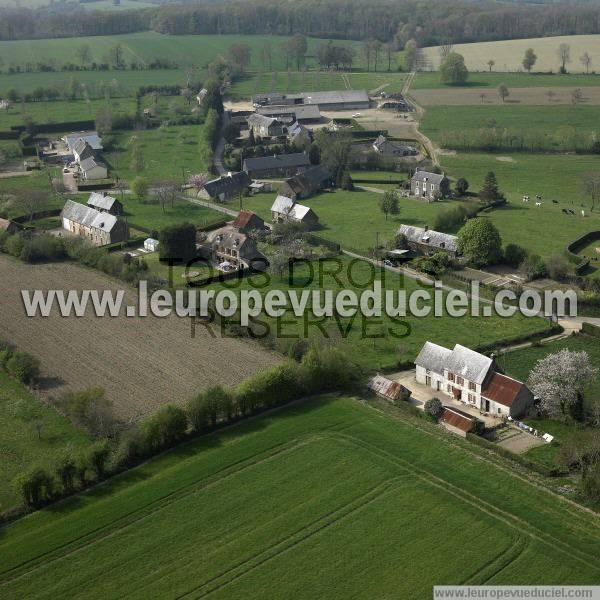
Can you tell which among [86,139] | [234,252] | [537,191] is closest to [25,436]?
[234,252]

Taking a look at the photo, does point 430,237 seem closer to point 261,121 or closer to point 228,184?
point 228,184

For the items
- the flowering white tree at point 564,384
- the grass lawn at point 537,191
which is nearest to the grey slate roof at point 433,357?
the flowering white tree at point 564,384

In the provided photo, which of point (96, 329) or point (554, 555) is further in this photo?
point (96, 329)

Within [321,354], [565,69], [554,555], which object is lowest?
[554,555]

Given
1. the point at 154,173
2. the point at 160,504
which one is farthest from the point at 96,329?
the point at 154,173

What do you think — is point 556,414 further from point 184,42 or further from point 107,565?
point 184,42

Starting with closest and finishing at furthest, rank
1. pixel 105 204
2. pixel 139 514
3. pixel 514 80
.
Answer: pixel 139 514 → pixel 105 204 → pixel 514 80

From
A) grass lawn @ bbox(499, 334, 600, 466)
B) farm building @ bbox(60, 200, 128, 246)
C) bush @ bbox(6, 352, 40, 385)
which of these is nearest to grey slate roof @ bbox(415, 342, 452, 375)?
grass lawn @ bbox(499, 334, 600, 466)
